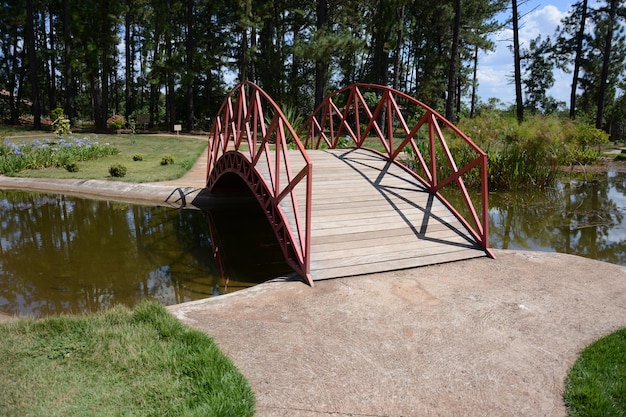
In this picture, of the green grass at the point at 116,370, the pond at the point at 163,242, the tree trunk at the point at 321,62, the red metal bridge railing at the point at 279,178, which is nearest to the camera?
the green grass at the point at 116,370

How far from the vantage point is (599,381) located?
3361 millimetres

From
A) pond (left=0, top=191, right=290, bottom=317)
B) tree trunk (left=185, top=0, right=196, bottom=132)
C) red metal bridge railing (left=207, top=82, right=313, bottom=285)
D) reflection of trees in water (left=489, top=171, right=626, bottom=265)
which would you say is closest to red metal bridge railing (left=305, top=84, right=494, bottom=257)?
reflection of trees in water (left=489, top=171, right=626, bottom=265)

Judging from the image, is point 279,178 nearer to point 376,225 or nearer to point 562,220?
point 376,225

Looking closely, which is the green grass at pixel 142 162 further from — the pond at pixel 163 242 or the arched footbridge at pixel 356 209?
the arched footbridge at pixel 356 209

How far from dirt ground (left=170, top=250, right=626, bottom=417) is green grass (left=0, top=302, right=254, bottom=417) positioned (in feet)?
0.88

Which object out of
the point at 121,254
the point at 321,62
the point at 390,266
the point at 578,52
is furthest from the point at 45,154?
the point at 578,52

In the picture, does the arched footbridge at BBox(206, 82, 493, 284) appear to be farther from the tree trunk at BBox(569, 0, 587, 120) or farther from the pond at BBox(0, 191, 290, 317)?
the tree trunk at BBox(569, 0, 587, 120)

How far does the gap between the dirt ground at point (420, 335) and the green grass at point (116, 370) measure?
269 mm

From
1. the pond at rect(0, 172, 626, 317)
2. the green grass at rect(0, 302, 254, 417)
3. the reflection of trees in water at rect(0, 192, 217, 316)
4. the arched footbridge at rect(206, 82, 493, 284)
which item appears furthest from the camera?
the pond at rect(0, 172, 626, 317)

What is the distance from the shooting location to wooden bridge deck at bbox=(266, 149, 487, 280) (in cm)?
589

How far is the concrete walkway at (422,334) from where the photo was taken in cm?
324

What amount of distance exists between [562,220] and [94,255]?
381 inches

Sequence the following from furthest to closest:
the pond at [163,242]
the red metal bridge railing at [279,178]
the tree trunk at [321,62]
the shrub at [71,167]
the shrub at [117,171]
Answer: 1. the tree trunk at [321,62]
2. the shrub at [71,167]
3. the shrub at [117,171]
4. the pond at [163,242]
5. the red metal bridge railing at [279,178]

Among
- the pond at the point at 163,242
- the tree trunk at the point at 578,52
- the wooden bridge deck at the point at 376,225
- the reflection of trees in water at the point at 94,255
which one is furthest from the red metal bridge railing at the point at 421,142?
the tree trunk at the point at 578,52
